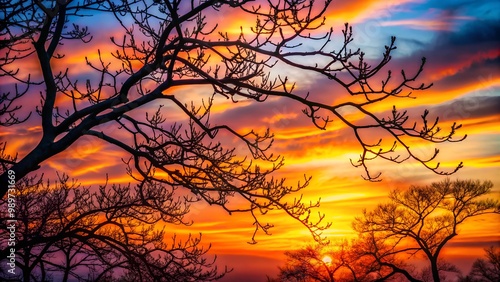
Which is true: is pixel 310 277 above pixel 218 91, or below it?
below

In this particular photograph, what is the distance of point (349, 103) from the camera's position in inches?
283

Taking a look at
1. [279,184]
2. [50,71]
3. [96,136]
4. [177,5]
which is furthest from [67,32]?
[279,184]

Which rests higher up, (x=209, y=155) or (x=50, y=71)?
(x=50, y=71)

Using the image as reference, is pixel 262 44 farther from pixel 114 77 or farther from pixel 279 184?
pixel 114 77

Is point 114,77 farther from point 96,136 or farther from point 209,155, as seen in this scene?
point 209,155

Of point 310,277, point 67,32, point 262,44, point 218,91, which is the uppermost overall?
point 67,32

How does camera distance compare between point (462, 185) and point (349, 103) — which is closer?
point (349, 103)

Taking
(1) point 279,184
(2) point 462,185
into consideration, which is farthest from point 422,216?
(1) point 279,184

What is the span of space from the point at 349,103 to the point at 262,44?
5.07 ft

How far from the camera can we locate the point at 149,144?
8727 millimetres

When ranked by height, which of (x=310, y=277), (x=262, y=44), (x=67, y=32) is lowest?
(x=310, y=277)

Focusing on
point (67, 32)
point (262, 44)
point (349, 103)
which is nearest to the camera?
point (349, 103)

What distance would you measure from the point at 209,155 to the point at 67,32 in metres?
3.71

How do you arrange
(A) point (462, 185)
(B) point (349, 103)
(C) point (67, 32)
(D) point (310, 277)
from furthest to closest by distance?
(D) point (310, 277) → (A) point (462, 185) → (C) point (67, 32) → (B) point (349, 103)
